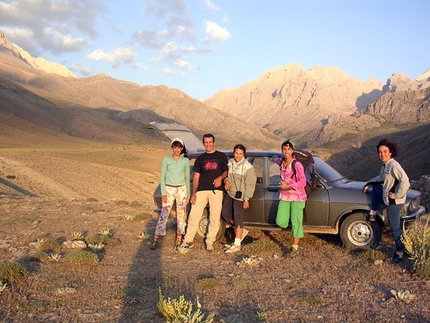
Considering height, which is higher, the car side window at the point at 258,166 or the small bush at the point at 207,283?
the car side window at the point at 258,166

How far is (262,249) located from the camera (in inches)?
289

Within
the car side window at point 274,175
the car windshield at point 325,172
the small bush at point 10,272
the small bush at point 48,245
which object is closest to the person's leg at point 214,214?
the car side window at point 274,175

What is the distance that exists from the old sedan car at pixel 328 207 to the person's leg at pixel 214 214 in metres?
0.65

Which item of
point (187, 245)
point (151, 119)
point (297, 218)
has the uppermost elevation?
point (151, 119)

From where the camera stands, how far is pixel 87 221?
10891mm

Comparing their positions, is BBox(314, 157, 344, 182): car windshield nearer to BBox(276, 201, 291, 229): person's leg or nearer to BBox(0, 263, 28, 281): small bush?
BBox(276, 201, 291, 229): person's leg

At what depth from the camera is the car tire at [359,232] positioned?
7246mm

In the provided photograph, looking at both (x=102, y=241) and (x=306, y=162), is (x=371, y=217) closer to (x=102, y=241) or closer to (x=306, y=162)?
(x=306, y=162)

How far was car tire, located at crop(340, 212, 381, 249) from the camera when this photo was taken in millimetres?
7246

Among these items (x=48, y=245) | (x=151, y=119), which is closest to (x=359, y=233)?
(x=48, y=245)

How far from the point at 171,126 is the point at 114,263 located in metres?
3.68

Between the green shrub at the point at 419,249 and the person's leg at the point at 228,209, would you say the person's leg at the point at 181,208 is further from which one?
the green shrub at the point at 419,249

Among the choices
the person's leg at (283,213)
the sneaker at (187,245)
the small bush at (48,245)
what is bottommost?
the small bush at (48,245)

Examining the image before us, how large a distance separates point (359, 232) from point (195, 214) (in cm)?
304
